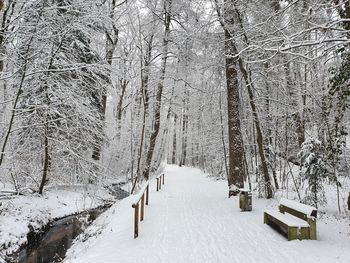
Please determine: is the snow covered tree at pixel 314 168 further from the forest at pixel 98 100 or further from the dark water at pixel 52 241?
the dark water at pixel 52 241

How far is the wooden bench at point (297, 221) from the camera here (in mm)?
5449

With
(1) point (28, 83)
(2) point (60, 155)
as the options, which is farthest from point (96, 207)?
(1) point (28, 83)

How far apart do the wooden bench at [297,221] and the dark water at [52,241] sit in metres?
4.76

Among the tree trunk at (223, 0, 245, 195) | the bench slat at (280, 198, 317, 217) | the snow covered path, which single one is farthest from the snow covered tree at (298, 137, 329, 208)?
the tree trunk at (223, 0, 245, 195)

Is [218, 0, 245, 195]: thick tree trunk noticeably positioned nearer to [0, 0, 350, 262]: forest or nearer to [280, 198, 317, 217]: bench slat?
[0, 0, 350, 262]: forest

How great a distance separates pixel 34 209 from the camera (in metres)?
8.84

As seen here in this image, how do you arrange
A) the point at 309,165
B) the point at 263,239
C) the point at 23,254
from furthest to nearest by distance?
the point at 309,165
the point at 23,254
the point at 263,239

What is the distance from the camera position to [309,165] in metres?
7.80

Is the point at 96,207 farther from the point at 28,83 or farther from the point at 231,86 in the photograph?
the point at 231,86

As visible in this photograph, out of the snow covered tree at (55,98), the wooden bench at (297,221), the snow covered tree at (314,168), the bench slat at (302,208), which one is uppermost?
the snow covered tree at (55,98)

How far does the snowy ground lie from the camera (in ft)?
23.0

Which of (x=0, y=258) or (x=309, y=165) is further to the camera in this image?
(x=309, y=165)

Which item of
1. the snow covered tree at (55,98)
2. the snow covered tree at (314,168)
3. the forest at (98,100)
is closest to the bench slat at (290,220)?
the forest at (98,100)

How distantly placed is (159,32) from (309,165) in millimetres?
13245
